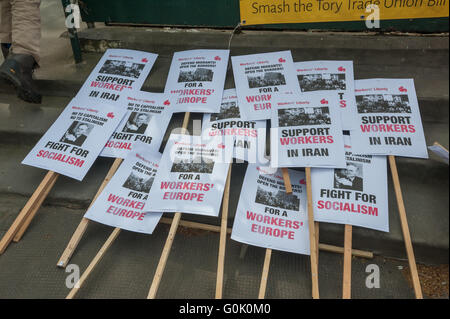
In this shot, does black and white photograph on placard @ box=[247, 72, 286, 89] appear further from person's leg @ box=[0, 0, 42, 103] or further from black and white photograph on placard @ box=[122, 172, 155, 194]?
person's leg @ box=[0, 0, 42, 103]

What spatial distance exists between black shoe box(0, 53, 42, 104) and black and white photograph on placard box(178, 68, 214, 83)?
3.86 feet

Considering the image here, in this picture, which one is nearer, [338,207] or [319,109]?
[338,207]

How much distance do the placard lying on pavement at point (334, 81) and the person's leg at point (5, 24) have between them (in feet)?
7.76

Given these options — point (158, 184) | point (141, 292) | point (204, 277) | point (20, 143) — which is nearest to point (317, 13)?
point (158, 184)

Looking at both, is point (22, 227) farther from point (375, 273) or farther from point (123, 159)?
point (375, 273)

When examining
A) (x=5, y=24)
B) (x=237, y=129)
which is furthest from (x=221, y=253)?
(x=5, y=24)

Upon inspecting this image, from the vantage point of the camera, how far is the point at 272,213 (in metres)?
2.05

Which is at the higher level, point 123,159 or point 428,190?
point 123,159

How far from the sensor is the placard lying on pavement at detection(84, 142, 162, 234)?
2078mm

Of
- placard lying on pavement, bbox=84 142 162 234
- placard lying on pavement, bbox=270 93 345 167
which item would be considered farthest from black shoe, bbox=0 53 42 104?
placard lying on pavement, bbox=270 93 345 167

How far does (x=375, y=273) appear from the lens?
1.99 metres

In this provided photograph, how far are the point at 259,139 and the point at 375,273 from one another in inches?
42.4

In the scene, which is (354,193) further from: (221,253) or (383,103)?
(221,253)

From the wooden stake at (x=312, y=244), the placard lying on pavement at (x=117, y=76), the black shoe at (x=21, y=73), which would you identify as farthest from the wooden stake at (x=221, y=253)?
the black shoe at (x=21, y=73)
